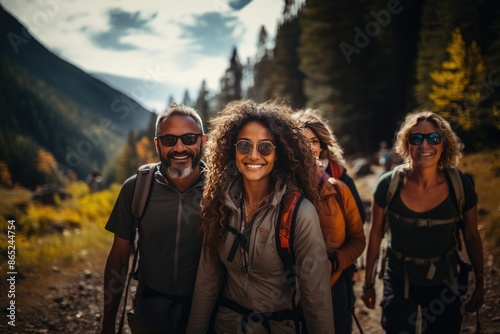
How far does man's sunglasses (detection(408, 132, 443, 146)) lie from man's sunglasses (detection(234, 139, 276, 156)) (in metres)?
1.89

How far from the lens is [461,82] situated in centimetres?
1342

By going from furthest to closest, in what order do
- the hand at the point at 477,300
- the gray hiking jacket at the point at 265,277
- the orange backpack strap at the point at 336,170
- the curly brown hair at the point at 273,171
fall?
1. the orange backpack strap at the point at 336,170
2. the hand at the point at 477,300
3. the curly brown hair at the point at 273,171
4. the gray hiking jacket at the point at 265,277

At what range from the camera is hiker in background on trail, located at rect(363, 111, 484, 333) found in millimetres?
2600

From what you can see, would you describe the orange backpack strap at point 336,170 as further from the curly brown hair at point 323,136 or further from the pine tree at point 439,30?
the pine tree at point 439,30

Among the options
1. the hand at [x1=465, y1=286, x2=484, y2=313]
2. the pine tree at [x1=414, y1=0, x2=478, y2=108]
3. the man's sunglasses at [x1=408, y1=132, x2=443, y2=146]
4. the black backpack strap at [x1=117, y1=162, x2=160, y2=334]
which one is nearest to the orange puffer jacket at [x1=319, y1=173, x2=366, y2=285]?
the man's sunglasses at [x1=408, y1=132, x2=443, y2=146]

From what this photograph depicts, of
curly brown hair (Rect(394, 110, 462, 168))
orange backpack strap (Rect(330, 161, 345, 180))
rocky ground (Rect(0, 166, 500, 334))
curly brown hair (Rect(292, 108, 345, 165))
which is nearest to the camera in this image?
curly brown hair (Rect(394, 110, 462, 168))

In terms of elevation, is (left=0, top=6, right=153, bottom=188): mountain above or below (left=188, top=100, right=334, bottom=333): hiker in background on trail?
above

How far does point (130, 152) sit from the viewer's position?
41.9 metres

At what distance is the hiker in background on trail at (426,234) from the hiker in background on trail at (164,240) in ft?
6.93

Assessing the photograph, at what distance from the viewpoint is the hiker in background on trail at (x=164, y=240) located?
2.34 m

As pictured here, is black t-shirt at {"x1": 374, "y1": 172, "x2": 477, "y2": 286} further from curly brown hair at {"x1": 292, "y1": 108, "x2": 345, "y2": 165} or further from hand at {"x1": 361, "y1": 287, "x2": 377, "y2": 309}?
curly brown hair at {"x1": 292, "y1": 108, "x2": 345, "y2": 165}

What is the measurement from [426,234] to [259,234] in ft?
6.43

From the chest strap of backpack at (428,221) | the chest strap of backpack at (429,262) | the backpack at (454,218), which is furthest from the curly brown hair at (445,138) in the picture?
the chest strap of backpack at (429,262)

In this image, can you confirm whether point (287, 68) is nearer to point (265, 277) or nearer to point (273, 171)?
point (273, 171)
